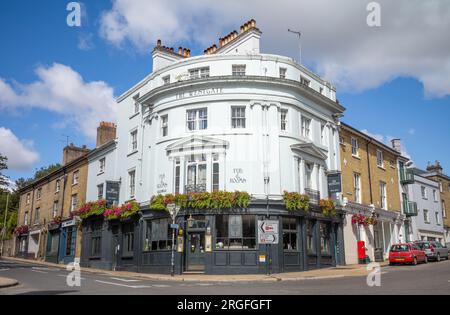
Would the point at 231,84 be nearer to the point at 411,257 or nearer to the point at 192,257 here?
the point at 192,257

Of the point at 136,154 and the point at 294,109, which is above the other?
the point at 294,109

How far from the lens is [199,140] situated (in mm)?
24062

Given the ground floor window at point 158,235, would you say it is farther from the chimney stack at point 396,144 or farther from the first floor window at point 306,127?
the chimney stack at point 396,144

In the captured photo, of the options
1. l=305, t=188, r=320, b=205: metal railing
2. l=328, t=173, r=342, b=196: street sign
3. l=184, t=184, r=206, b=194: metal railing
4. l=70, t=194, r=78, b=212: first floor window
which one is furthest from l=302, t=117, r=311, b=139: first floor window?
l=70, t=194, r=78, b=212: first floor window

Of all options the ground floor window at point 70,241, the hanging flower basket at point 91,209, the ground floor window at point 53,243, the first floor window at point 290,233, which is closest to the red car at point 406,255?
the first floor window at point 290,233

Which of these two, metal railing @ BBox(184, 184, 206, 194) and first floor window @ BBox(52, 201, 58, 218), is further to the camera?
first floor window @ BBox(52, 201, 58, 218)

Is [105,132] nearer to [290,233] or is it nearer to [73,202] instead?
[73,202]

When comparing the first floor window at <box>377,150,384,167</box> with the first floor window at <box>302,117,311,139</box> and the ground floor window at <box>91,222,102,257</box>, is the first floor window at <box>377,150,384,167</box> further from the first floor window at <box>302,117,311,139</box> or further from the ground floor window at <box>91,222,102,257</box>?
the ground floor window at <box>91,222,102,257</box>

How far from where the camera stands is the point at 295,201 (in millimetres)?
23219

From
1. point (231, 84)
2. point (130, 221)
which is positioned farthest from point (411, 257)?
point (130, 221)

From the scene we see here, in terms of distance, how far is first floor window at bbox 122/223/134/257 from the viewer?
88.8ft

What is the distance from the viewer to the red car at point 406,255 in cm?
2584
